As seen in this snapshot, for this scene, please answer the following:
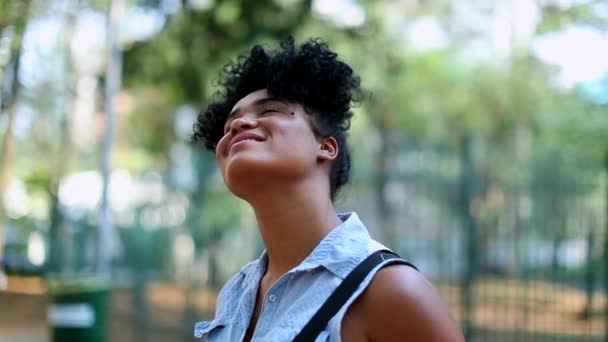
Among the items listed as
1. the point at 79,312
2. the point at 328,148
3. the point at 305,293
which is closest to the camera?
the point at 305,293

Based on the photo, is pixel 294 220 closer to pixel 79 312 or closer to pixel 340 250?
pixel 340 250

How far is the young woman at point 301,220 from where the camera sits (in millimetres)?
1472

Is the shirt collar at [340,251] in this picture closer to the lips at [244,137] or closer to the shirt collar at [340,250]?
the shirt collar at [340,250]

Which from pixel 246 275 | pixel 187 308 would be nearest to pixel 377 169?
pixel 187 308

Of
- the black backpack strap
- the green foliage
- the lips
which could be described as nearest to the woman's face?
the lips

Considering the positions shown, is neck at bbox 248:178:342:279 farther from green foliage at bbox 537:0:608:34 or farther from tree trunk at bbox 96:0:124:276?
green foliage at bbox 537:0:608:34

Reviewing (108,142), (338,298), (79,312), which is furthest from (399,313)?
(108,142)

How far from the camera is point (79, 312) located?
5.27 metres

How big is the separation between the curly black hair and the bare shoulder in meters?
0.42

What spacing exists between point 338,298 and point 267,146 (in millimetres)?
390

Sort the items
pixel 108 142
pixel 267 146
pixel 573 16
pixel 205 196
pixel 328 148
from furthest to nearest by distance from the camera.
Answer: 1. pixel 573 16
2. pixel 205 196
3. pixel 108 142
4. pixel 328 148
5. pixel 267 146

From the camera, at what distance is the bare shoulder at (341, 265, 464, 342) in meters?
1.44

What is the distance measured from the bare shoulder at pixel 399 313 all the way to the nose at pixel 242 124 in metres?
0.48

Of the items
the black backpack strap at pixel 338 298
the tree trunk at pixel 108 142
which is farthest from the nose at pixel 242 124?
the tree trunk at pixel 108 142
